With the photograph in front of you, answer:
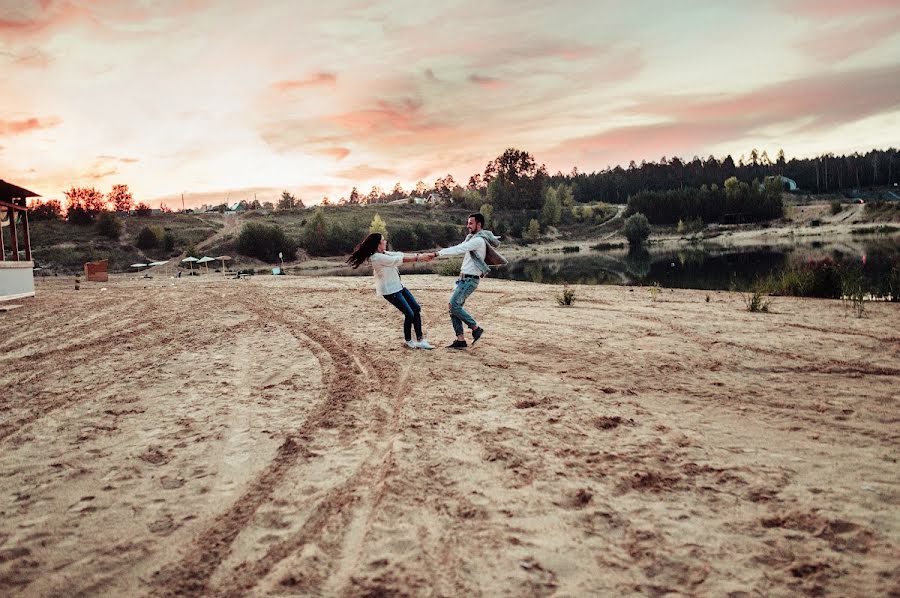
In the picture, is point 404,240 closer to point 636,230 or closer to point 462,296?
point 636,230

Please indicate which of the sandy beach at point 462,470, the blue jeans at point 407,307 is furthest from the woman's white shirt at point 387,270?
the sandy beach at point 462,470

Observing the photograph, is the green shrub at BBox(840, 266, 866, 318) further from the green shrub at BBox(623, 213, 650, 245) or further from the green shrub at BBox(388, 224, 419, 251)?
the green shrub at BBox(623, 213, 650, 245)

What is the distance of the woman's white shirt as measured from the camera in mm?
9047

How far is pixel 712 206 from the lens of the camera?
115312 millimetres

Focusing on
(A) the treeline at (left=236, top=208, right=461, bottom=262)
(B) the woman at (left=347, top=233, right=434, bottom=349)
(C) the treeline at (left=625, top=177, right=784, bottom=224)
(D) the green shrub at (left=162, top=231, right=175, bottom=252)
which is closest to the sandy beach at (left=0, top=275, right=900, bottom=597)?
(B) the woman at (left=347, top=233, right=434, bottom=349)

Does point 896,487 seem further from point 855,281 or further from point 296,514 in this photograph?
point 855,281

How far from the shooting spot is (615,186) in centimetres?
17300

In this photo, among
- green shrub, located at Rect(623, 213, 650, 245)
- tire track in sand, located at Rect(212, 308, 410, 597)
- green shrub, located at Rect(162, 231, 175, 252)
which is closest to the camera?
tire track in sand, located at Rect(212, 308, 410, 597)

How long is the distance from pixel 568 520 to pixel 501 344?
6.20 m

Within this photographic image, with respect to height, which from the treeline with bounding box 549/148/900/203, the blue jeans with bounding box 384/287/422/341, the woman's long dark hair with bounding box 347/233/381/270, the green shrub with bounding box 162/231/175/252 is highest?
the treeline with bounding box 549/148/900/203

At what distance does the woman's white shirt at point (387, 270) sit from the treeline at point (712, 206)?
366 feet

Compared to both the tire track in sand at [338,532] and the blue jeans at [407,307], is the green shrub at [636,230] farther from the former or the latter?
the tire track in sand at [338,532]

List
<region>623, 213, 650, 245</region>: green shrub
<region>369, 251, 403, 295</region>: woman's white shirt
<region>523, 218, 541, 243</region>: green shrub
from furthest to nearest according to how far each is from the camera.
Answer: <region>523, 218, 541, 243</region>: green shrub → <region>623, 213, 650, 245</region>: green shrub → <region>369, 251, 403, 295</region>: woman's white shirt

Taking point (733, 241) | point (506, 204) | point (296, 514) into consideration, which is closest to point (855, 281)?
point (296, 514)
